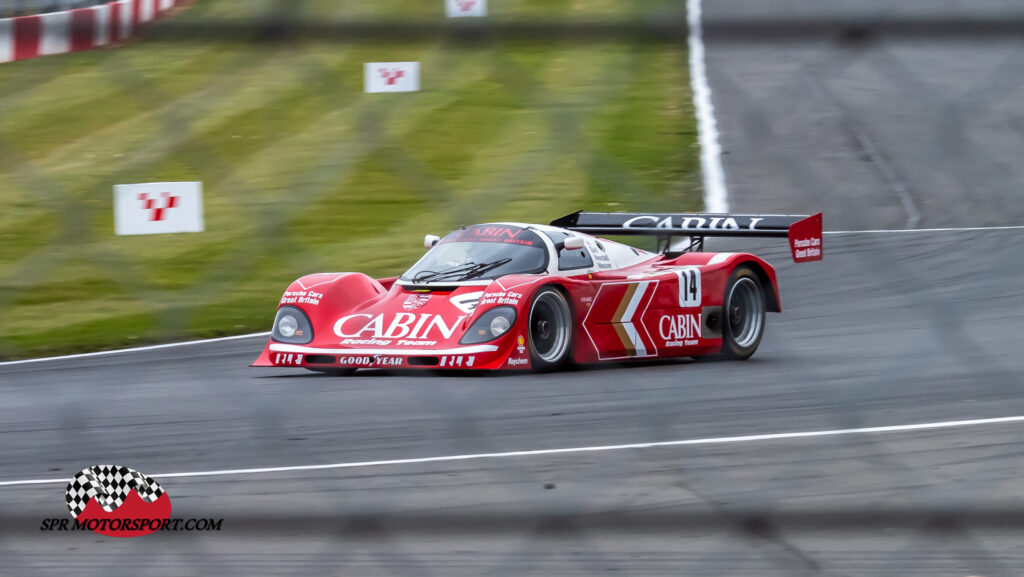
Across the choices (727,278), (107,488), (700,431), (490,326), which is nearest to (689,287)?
(727,278)

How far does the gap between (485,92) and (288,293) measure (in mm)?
5023

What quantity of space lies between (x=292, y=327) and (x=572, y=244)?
1.49 m

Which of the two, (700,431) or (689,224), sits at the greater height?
(689,224)

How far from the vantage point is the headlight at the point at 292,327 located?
6.62 metres

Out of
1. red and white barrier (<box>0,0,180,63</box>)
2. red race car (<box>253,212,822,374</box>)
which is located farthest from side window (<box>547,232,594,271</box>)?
red and white barrier (<box>0,0,180,63</box>)

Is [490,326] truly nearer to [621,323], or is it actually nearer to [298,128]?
[621,323]

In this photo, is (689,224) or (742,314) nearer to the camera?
(689,224)

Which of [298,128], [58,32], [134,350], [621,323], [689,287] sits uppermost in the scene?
[58,32]

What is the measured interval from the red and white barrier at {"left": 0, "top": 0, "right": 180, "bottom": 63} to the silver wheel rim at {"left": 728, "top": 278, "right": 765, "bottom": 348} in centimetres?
612

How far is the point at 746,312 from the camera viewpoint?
25.1 feet

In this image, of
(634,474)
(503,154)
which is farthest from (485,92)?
(634,474)

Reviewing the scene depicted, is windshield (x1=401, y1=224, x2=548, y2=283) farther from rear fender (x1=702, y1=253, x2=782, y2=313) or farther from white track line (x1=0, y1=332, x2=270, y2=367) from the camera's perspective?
white track line (x1=0, y1=332, x2=270, y2=367)

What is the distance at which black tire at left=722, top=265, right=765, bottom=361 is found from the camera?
24.2 ft

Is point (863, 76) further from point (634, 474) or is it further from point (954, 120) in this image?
point (634, 474)
